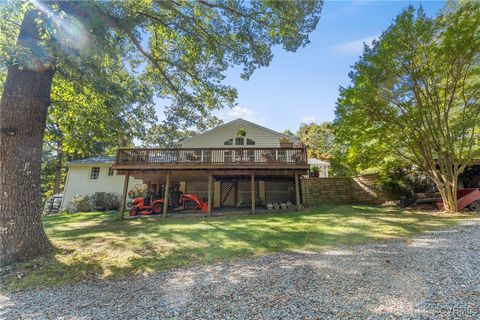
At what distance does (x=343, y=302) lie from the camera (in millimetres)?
2922

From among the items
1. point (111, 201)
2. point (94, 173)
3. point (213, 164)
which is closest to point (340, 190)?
point (213, 164)

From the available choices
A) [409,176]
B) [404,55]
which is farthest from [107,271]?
[409,176]

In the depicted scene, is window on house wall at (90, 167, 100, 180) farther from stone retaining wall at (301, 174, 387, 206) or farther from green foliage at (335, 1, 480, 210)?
green foliage at (335, 1, 480, 210)

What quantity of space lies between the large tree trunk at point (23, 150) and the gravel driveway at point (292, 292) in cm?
152

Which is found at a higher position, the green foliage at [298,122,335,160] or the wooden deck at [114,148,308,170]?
the green foliage at [298,122,335,160]

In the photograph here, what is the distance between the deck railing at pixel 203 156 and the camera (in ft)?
36.7

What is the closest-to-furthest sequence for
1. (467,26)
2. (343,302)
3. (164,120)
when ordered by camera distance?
(343,302)
(467,26)
(164,120)

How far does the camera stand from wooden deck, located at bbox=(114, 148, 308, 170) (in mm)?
10977

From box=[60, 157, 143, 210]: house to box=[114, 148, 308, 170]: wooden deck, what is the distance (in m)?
6.09

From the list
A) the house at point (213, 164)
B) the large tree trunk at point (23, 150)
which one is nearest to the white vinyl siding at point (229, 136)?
the house at point (213, 164)

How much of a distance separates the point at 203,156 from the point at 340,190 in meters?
9.17

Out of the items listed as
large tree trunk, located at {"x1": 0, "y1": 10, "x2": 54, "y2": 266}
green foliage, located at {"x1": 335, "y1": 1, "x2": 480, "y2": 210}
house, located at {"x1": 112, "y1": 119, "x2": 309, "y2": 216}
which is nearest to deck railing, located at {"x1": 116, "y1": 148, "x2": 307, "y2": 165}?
house, located at {"x1": 112, "y1": 119, "x2": 309, "y2": 216}

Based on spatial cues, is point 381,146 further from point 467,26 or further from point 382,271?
point 382,271

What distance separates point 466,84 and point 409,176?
5.44 m
